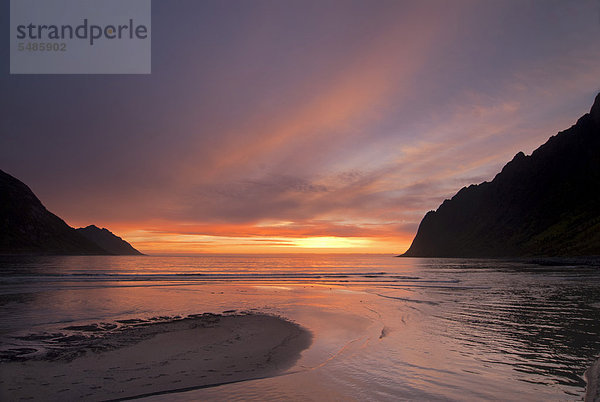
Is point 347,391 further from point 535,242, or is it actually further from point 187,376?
point 535,242

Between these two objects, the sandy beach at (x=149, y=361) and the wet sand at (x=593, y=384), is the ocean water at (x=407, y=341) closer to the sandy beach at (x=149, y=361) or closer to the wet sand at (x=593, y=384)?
the wet sand at (x=593, y=384)

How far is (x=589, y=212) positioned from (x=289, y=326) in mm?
210154

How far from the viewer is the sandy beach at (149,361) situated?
8.09 m

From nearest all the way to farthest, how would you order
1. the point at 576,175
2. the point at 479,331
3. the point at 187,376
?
1. the point at 187,376
2. the point at 479,331
3. the point at 576,175

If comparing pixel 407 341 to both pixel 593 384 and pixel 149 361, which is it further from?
pixel 149 361

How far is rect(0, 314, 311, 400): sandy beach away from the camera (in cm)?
809

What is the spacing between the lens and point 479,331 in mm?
15000

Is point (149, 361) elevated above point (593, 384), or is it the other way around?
point (149, 361)

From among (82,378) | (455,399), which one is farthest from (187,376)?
(455,399)

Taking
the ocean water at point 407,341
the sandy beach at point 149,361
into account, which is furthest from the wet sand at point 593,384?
the sandy beach at point 149,361

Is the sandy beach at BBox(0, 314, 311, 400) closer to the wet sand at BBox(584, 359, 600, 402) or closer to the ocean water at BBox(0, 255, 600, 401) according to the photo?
the ocean water at BBox(0, 255, 600, 401)

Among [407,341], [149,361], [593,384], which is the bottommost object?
[407,341]

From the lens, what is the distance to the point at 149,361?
1027 centimetres

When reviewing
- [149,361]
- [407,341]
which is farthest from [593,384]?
[149,361]
